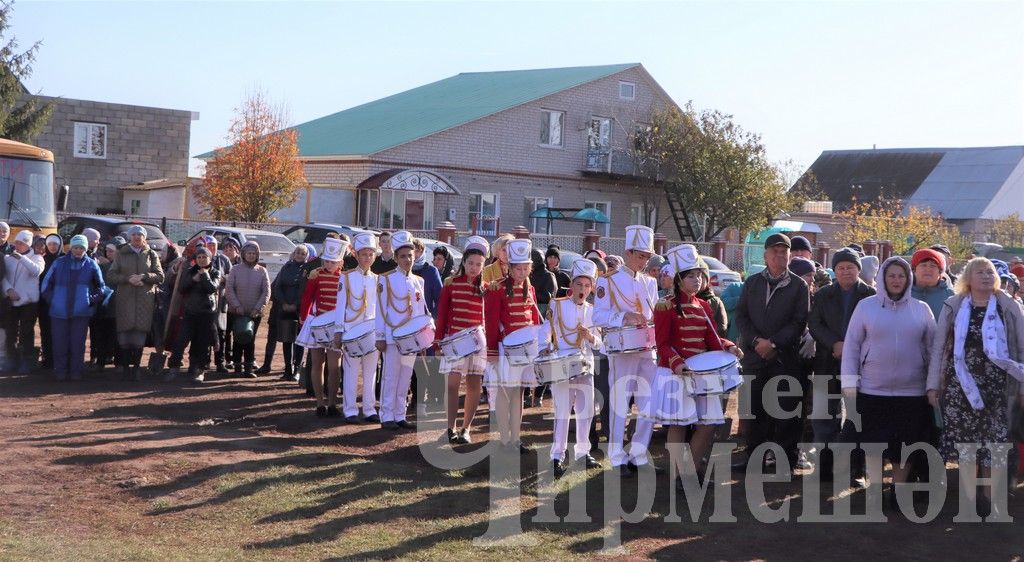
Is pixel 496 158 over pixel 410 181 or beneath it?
over

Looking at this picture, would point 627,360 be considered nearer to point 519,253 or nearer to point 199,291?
point 519,253

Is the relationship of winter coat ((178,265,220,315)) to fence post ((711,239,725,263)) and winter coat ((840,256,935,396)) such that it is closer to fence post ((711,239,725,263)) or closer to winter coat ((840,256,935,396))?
winter coat ((840,256,935,396))

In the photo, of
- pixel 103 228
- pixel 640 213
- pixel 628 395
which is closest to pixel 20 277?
pixel 628 395

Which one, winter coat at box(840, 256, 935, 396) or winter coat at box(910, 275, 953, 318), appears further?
winter coat at box(910, 275, 953, 318)

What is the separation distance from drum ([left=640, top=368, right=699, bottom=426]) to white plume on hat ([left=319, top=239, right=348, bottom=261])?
4.79 m

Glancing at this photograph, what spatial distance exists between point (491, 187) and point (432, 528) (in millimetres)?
34665

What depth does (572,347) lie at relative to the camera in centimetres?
1024

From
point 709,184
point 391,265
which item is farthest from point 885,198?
point 391,265

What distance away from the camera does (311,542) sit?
810 cm

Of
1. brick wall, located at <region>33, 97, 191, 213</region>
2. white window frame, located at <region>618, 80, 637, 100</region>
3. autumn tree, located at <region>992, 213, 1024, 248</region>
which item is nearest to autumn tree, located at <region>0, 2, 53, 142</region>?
brick wall, located at <region>33, 97, 191, 213</region>

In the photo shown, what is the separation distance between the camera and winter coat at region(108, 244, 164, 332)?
15.0m

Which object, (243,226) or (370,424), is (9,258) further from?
(243,226)

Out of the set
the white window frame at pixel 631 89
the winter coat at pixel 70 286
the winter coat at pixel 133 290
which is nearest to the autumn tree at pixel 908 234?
the white window frame at pixel 631 89

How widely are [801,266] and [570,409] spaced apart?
2437mm
